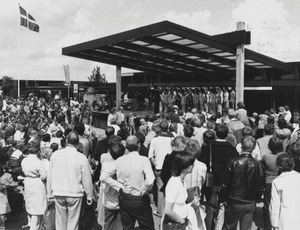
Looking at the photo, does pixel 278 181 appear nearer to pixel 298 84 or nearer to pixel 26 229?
pixel 26 229

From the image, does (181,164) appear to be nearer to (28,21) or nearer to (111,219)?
(111,219)

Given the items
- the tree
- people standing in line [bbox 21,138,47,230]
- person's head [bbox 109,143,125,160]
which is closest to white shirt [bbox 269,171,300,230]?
person's head [bbox 109,143,125,160]

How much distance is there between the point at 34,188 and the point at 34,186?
0.10 feet

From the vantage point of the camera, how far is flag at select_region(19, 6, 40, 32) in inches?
1070

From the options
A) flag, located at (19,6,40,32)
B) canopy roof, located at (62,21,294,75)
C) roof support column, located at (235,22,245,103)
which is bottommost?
roof support column, located at (235,22,245,103)

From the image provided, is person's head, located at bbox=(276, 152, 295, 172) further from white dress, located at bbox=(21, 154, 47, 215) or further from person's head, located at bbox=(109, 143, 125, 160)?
white dress, located at bbox=(21, 154, 47, 215)

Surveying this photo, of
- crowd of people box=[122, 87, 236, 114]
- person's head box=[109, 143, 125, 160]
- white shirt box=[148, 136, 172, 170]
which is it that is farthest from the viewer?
crowd of people box=[122, 87, 236, 114]

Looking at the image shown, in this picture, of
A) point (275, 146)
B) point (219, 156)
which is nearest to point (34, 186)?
point (219, 156)

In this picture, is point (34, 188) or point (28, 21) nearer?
point (34, 188)

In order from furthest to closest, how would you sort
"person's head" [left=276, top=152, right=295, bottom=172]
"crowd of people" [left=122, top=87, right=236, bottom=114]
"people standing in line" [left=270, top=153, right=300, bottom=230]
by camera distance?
"crowd of people" [left=122, top=87, right=236, bottom=114] → "person's head" [left=276, top=152, right=295, bottom=172] → "people standing in line" [left=270, top=153, right=300, bottom=230]

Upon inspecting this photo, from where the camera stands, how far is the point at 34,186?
560cm

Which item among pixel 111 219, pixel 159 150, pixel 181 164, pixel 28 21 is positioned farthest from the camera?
pixel 28 21

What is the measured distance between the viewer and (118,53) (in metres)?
18.1

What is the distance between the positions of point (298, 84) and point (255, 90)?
248 centimetres
